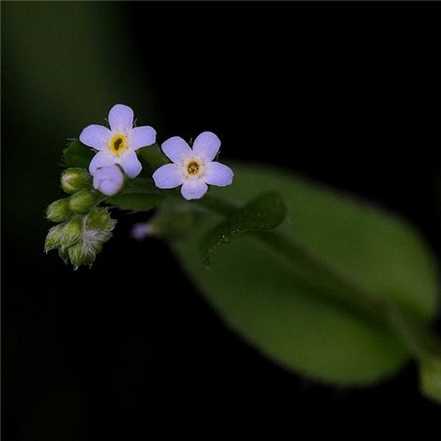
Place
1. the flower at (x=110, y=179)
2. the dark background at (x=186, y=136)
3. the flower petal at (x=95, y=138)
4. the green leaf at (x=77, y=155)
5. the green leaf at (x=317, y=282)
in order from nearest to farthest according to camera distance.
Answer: the flower at (x=110, y=179), the flower petal at (x=95, y=138), the green leaf at (x=77, y=155), the green leaf at (x=317, y=282), the dark background at (x=186, y=136)

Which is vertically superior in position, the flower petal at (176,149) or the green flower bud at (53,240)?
the flower petal at (176,149)

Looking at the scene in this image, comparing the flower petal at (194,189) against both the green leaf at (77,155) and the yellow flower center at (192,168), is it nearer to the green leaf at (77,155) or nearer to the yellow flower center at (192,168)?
the yellow flower center at (192,168)

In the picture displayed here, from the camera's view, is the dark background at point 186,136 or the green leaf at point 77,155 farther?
the dark background at point 186,136

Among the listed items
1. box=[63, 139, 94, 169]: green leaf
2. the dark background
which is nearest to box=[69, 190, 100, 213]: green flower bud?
box=[63, 139, 94, 169]: green leaf

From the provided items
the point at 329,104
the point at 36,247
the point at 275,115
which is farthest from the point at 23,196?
the point at 329,104

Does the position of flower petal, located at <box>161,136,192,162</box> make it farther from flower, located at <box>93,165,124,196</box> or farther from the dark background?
the dark background

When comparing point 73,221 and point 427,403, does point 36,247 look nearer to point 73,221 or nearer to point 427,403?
point 73,221

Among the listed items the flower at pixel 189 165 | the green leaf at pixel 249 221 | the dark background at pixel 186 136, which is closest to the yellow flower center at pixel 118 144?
Result: the flower at pixel 189 165
